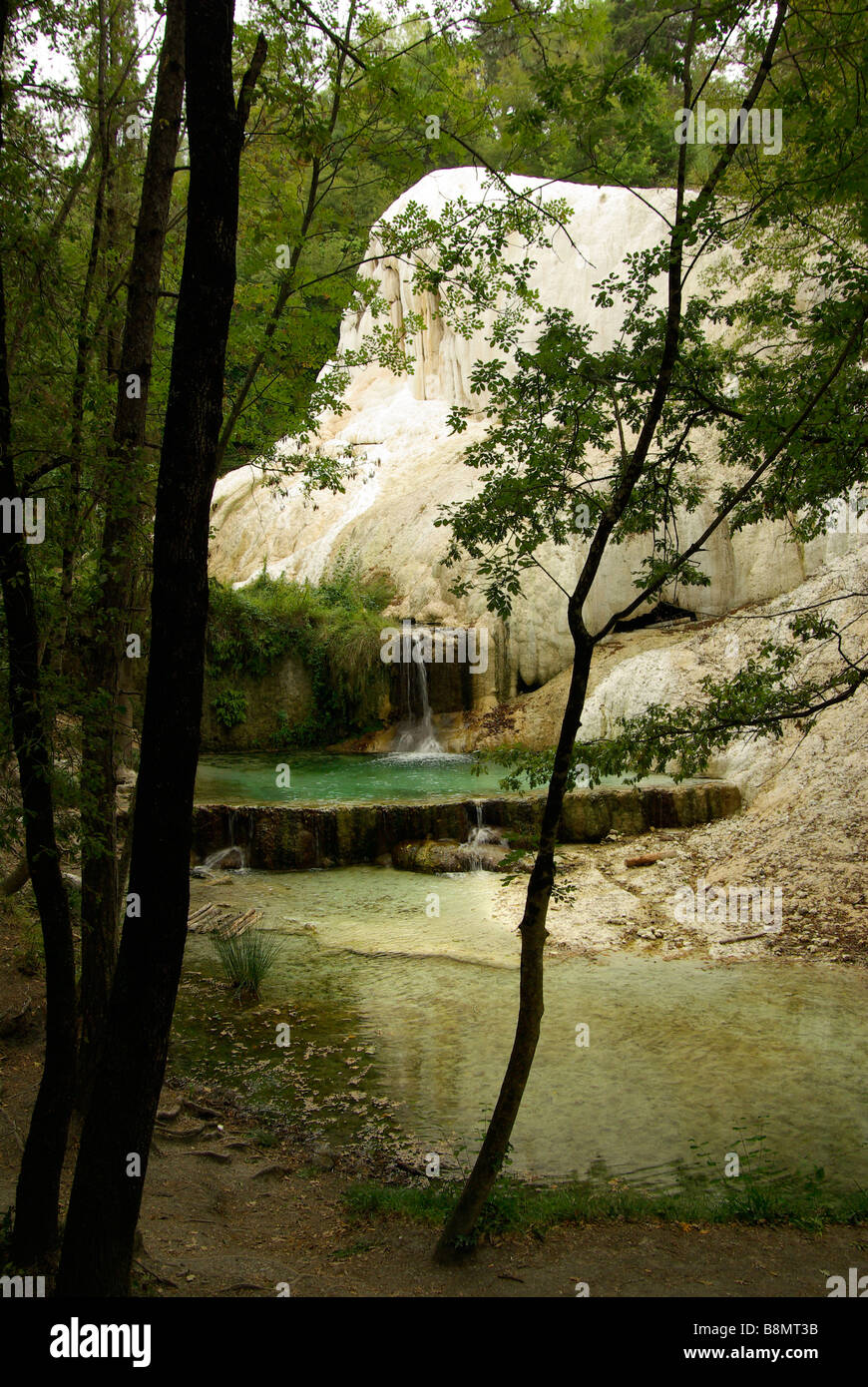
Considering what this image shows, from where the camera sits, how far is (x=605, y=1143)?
6.30 m

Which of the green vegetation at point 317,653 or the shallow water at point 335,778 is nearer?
the shallow water at point 335,778

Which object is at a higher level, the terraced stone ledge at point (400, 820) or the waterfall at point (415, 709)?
the waterfall at point (415, 709)

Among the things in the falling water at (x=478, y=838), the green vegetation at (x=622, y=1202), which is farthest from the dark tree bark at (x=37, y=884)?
the falling water at (x=478, y=838)

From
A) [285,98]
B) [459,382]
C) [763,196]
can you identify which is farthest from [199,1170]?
[459,382]

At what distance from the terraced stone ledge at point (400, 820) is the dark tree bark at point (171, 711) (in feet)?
33.2

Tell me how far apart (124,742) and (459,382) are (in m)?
23.1

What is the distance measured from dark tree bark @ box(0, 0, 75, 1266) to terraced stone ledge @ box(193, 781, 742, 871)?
926 centimetres

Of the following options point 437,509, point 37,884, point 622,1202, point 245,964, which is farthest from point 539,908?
point 437,509

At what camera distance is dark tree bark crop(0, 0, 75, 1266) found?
158 inches

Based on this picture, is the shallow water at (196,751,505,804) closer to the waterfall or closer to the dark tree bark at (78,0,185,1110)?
the waterfall

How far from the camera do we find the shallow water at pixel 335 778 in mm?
15297

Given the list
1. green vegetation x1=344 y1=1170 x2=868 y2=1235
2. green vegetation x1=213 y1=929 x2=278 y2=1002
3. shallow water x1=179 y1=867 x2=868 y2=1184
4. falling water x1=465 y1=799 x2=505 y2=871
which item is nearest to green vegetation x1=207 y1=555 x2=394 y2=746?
falling water x1=465 y1=799 x2=505 y2=871

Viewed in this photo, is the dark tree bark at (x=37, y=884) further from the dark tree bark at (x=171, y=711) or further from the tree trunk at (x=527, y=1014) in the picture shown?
the tree trunk at (x=527, y=1014)

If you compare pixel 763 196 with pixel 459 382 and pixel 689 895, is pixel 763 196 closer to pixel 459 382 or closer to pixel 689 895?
pixel 689 895
